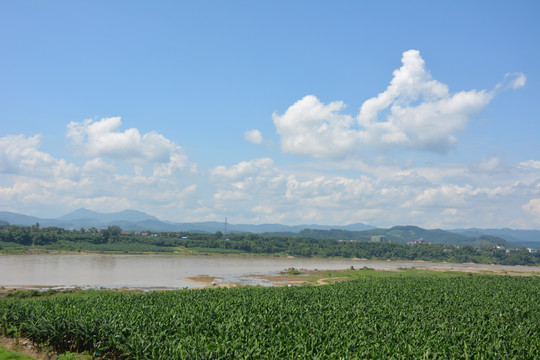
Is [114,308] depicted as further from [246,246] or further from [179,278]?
[246,246]

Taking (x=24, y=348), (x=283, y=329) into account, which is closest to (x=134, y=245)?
(x=24, y=348)

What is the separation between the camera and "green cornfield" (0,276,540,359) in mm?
18969

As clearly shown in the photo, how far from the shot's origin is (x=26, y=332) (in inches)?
967

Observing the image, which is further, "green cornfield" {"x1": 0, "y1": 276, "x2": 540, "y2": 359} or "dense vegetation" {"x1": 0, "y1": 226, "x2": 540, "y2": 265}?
"dense vegetation" {"x1": 0, "y1": 226, "x2": 540, "y2": 265}

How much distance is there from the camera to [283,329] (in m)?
→ 22.4

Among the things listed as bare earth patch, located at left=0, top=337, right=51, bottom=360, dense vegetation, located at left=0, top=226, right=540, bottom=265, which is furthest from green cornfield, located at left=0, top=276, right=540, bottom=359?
dense vegetation, located at left=0, top=226, right=540, bottom=265

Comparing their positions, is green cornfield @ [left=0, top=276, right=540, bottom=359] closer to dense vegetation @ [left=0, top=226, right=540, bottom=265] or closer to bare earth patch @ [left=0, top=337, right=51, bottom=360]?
bare earth patch @ [left=0, top=337, right=51, bottom=360]

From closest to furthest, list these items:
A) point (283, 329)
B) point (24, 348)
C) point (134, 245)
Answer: point (283, 329), point (24, 348), point (134, 245)

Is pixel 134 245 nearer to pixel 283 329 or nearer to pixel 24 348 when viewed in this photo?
pixel 24 348

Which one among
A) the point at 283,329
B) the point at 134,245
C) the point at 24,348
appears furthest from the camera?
the point at 134,245

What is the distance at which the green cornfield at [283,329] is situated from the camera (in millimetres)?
18969

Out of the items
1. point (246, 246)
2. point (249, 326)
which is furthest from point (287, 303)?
point (246, 246)

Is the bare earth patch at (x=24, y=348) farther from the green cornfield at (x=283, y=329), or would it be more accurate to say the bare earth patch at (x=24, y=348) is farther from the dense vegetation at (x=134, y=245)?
the dense vegetation at (x=134, y=245)

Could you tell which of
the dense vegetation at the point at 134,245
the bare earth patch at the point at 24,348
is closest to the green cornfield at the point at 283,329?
the bare earth patch at the point at 24,348
